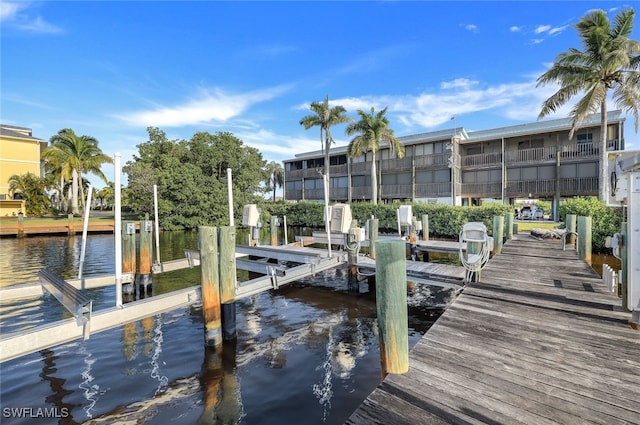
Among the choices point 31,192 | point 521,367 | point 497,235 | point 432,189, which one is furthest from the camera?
point 31,192

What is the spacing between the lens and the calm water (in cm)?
486

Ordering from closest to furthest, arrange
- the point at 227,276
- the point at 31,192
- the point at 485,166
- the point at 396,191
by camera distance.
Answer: the point at 227,276
the point at 485,166
the point at 396,191
the point at 31,192

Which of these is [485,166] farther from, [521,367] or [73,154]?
[73,154]

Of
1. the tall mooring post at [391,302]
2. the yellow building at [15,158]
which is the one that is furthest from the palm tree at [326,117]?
the yellow building at [15,158]

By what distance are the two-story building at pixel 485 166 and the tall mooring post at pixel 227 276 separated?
76.7ft

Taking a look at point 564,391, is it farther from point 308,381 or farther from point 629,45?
point 629,45

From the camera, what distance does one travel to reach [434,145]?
3478cm

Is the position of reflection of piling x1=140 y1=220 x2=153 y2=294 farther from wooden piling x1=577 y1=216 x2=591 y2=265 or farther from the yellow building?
the yellow building

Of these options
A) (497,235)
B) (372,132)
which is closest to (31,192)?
(372,132)

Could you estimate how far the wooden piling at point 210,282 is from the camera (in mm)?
6578

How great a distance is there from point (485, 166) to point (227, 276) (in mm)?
32183

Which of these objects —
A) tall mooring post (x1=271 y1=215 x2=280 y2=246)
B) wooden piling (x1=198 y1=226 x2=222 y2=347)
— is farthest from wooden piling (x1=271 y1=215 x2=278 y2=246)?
wooden piling (x1=198 y1=226 x2=222 y2=347)

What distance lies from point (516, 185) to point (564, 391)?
3185 cm

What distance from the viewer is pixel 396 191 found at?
123 feet
